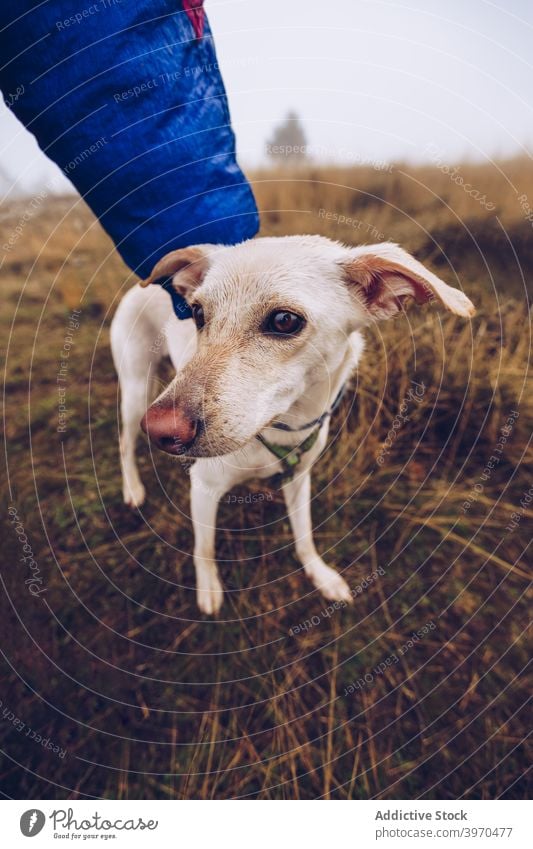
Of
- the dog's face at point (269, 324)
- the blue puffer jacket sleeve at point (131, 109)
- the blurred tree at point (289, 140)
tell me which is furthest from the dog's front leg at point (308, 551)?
the blurred tree at point (289, 140)

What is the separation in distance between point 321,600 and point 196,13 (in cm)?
347

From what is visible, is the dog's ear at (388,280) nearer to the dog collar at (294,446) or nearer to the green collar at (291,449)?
the dog collar at (294,446)

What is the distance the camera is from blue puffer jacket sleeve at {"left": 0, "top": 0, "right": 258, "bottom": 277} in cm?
179

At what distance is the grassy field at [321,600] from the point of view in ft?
7.98

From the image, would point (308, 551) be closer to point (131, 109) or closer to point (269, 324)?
point (269, 324)

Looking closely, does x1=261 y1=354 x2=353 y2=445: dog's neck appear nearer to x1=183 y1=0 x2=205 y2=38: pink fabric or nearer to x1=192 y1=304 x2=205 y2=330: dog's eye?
x1=192 y1=304 x2=205 y2=330: dog's eye

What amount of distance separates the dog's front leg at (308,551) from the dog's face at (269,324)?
1.01m

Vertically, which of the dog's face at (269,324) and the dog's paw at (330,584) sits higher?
the dog's face at (269,324)

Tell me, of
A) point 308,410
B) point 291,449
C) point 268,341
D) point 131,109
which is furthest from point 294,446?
point 131,109

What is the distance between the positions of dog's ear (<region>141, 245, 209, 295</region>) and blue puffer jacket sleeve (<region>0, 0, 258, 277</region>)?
22 centimetres

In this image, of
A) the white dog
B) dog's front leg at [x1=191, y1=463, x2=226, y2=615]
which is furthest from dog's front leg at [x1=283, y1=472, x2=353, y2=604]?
dog's front leg at [x1=191, y1=463, x2=226, y2=615]
